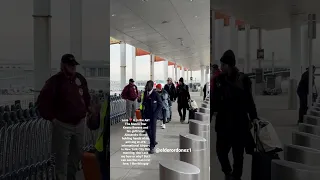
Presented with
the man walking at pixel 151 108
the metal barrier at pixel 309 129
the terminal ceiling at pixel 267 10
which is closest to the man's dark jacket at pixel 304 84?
the metal barrier at pixel 309 129

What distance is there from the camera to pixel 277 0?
→ 1727 mm

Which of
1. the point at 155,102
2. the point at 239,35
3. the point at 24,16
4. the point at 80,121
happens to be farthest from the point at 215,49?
the point at 24,16

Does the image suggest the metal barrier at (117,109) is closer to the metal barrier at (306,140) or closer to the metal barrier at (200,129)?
the metal barrier at (200,129)

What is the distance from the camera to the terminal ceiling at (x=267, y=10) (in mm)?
1728

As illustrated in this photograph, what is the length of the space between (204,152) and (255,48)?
0.78 meters

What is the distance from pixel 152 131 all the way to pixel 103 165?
466 mm

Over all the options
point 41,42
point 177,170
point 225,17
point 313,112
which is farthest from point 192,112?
point 41,42

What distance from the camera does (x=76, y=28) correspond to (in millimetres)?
1996

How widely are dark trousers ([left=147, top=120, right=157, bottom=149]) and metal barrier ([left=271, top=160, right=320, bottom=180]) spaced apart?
77cm

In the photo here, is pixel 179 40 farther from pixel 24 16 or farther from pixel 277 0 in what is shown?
pixel 24 16

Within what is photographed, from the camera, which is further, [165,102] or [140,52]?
[165,102]

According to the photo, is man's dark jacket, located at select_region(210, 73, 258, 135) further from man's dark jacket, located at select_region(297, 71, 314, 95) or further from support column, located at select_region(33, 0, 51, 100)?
support column, located at select_region(33, 0, 51, 100)

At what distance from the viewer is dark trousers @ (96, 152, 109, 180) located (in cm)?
204

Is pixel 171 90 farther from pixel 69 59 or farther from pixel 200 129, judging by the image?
pixel 69 59
